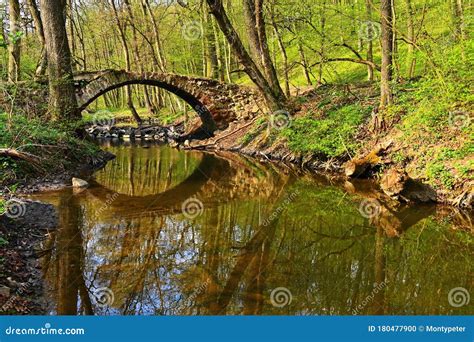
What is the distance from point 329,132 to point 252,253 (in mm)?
7924

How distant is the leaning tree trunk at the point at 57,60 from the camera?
11.7 metres

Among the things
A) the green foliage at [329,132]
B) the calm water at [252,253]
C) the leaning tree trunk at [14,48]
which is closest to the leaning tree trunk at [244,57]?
the green foliage at [329,132]

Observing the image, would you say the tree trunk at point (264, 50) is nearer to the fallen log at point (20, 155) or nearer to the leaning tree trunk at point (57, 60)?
the leaning tree trunk at point (57, 60)

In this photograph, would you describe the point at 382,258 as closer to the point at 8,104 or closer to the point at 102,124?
the point at 8,104

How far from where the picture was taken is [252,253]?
5617 mm

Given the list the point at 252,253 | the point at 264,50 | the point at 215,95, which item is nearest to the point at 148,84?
the point at 215,95

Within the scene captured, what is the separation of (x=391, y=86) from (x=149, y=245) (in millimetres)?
8881

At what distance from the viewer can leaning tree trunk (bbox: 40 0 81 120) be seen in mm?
11734

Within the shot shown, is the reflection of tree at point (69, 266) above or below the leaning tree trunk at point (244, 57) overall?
below

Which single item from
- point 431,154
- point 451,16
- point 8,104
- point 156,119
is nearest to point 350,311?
point 431,154

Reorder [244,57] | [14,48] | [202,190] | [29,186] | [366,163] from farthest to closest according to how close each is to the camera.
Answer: [244,57], [14,48], [366,163], [202,190], [29,186]

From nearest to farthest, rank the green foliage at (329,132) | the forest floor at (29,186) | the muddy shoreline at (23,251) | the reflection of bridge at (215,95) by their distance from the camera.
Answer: the muddy shoreline at (23,251) < the forest floor at (29,186) < the green foliage at (329,132) < the reflection of bridge at (215,95)

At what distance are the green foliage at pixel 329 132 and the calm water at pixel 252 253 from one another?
2496mm

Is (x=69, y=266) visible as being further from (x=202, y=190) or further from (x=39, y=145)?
(x=202, y=190)
